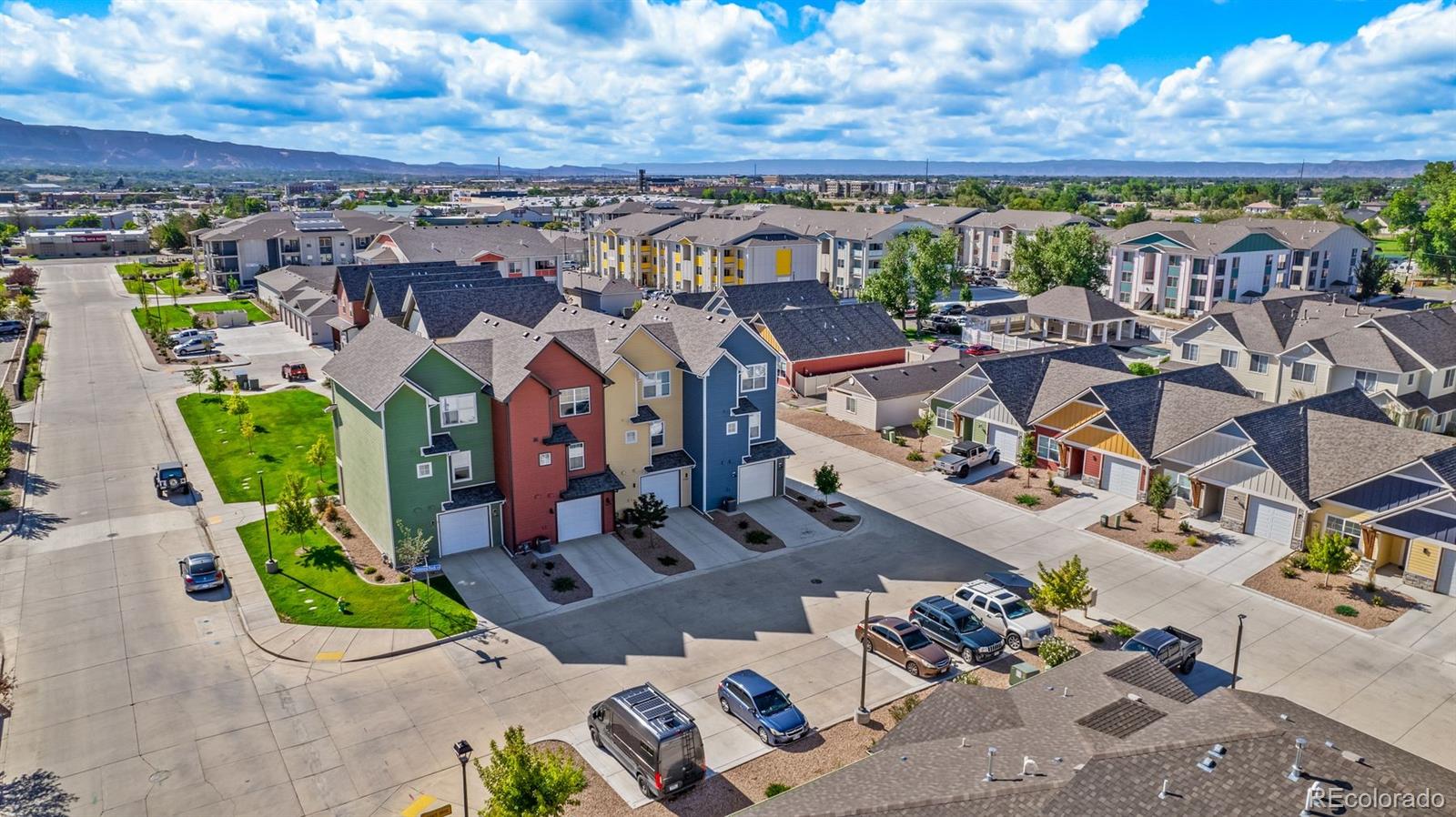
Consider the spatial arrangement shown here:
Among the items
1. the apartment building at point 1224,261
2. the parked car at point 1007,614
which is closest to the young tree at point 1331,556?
the parked car at point 1007,614

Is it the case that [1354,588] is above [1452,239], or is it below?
below

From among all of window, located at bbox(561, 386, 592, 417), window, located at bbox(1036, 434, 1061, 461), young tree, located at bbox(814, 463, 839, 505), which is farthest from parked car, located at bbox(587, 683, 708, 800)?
window, located at bbox(1036, 434, 1061, 461)

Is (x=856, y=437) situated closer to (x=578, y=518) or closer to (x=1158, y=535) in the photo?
(x=1158, y=535)

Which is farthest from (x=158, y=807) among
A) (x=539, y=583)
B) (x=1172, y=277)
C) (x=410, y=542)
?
(x=1172, y=277)

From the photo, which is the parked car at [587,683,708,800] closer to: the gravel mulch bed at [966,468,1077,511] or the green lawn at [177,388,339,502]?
the gravel mulch bed at [966,468,1077,511]

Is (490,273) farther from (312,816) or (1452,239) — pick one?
(1452,239)

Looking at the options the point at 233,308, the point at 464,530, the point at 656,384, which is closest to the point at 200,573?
the point at 464,530
